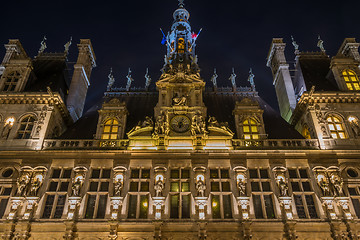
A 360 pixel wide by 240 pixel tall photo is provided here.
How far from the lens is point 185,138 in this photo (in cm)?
2539

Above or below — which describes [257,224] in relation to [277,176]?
below

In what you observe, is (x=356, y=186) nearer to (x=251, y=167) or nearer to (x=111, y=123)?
(x=251, y=167)

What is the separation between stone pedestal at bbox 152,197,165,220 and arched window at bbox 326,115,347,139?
15010 millimetres

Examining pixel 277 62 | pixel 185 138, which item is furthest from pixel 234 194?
pixel 277 62

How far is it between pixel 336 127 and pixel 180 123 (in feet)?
43.1

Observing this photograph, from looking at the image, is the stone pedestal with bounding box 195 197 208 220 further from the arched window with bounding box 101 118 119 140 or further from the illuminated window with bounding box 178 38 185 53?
the illuminated window with bounding box 178 38 185 53

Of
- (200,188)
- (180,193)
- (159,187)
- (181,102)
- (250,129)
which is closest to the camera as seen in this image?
(200,188)

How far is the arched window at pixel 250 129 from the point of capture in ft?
87.6

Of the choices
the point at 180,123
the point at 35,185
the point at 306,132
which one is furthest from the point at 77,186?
the point at 306,132

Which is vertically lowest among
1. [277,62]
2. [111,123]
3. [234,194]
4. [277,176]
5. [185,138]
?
[234,194]

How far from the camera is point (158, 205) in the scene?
22031 mm

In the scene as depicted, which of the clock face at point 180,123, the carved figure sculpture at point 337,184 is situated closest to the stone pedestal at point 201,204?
the clock face at point 180,123

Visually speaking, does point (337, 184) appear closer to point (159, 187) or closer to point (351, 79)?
point (351, 79)

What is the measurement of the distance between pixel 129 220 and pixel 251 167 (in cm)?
972
